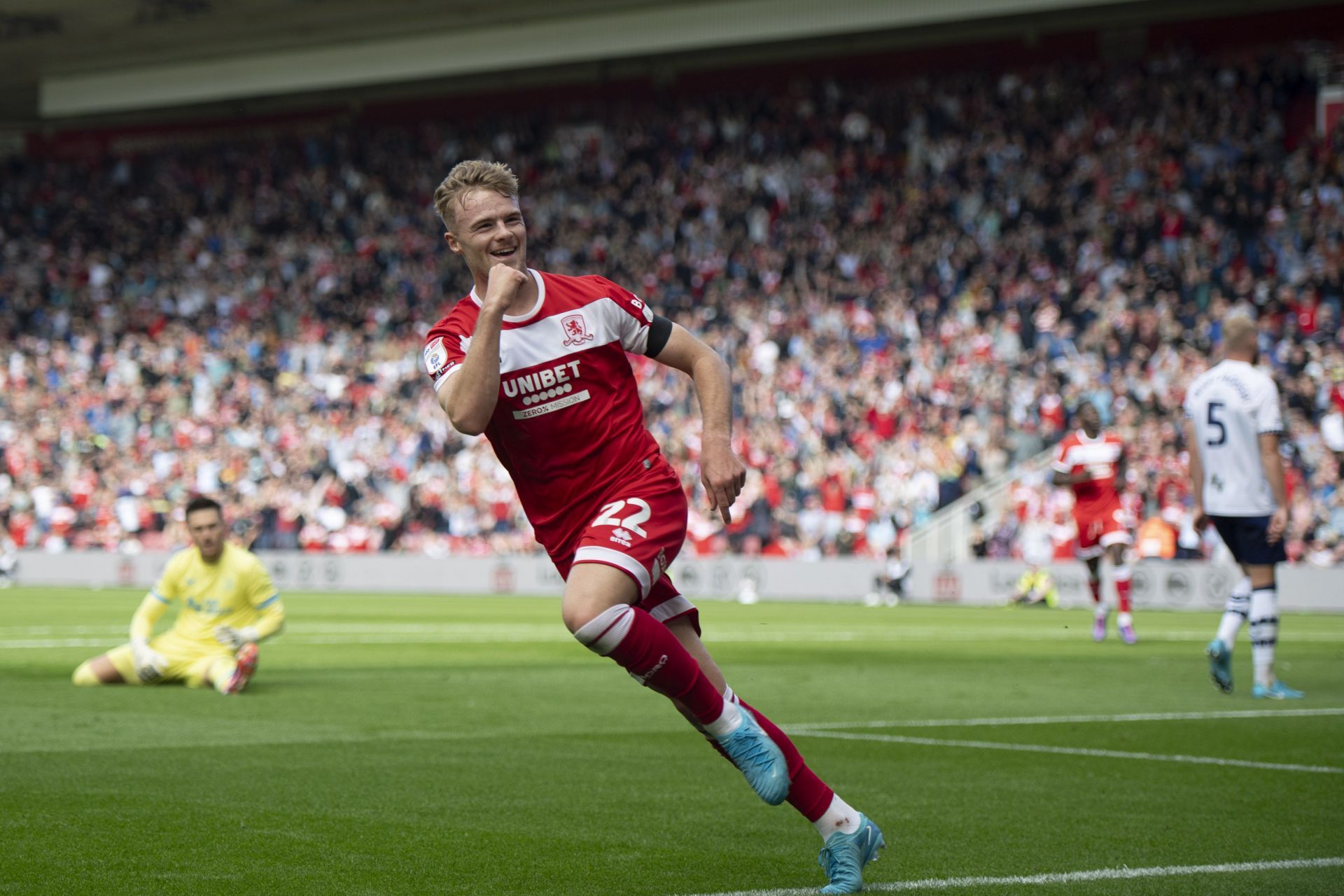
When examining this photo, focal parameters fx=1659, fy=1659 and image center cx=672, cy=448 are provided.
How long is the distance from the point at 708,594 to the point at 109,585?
1295 centimetres

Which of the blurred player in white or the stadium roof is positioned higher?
the stadium roof

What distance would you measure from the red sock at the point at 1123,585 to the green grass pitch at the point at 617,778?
2.49 m

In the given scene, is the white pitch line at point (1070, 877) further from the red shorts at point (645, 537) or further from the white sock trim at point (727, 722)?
the red shorts at point (645, 537)

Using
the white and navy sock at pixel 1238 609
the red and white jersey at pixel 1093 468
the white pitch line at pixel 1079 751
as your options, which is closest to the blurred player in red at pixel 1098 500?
the red and white jersey at pixel 1093 468

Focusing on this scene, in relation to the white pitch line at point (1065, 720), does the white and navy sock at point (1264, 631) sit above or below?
above

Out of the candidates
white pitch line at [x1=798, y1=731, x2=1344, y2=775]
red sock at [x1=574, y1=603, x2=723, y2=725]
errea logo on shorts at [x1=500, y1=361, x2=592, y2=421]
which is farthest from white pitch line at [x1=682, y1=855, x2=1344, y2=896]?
white pitch line at [x1=798, y1=731, x2=1344, y2=775]

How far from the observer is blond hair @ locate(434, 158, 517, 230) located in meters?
5.23

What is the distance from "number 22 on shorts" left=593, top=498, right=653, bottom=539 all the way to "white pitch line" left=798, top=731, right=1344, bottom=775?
4.29 m

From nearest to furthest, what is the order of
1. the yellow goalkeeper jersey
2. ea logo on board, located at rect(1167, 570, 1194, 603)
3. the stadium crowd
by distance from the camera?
the yellow goalkeeper jersey
ea logo on board, located at rect(1167, 570, 1194, 603)
the stadium crowd

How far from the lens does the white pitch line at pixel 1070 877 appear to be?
201 inches

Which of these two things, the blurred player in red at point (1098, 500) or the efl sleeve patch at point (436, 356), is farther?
the blurred player in red at point (1098, 500)

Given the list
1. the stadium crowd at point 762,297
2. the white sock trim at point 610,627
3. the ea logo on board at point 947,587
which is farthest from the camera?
the stadium crowd at point 762,297

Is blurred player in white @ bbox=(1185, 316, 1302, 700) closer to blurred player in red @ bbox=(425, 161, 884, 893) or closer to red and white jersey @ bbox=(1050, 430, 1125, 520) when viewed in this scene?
red and white jersey @ bbox=(1050, 430, 1125, 520)

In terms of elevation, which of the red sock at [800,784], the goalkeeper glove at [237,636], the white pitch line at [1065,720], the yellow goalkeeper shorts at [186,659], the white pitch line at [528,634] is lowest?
the white pitch line at [528,634]
